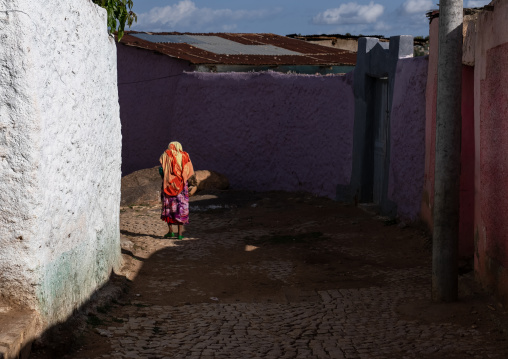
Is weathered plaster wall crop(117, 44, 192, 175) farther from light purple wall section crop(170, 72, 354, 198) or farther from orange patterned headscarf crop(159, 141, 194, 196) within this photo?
orange patterned headscarf crop(159, 141, 194, 196)

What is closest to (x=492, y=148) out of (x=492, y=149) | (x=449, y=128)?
(x=492, y=149)

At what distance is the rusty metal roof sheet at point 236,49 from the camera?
53.7 ft

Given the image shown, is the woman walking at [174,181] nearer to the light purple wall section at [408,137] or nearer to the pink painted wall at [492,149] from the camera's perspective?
the light purple wall section at [408,137]

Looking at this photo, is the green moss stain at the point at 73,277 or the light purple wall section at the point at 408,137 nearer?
the green moss stain at the point at 73,277

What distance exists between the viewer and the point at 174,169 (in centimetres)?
1049

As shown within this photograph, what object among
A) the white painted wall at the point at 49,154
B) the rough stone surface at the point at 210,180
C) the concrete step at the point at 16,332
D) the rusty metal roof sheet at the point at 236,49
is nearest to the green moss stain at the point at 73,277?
the white painted wall at the point at 49,154

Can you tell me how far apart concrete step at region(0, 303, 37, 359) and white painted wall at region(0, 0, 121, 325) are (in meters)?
0.09

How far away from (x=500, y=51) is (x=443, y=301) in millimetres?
2114

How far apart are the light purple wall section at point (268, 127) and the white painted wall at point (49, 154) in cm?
744

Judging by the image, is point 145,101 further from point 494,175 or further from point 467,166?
point 494,175

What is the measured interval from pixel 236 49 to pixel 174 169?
8863 millimetres

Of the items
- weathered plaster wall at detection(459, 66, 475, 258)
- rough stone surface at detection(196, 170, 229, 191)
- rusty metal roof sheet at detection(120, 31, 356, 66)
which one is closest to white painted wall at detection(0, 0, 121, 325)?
weathered plaster wall at detection(459, 66, 475, 258)

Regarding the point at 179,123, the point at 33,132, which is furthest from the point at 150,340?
the point at 179,123

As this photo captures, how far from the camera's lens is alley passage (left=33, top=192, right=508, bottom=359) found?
5.54m
